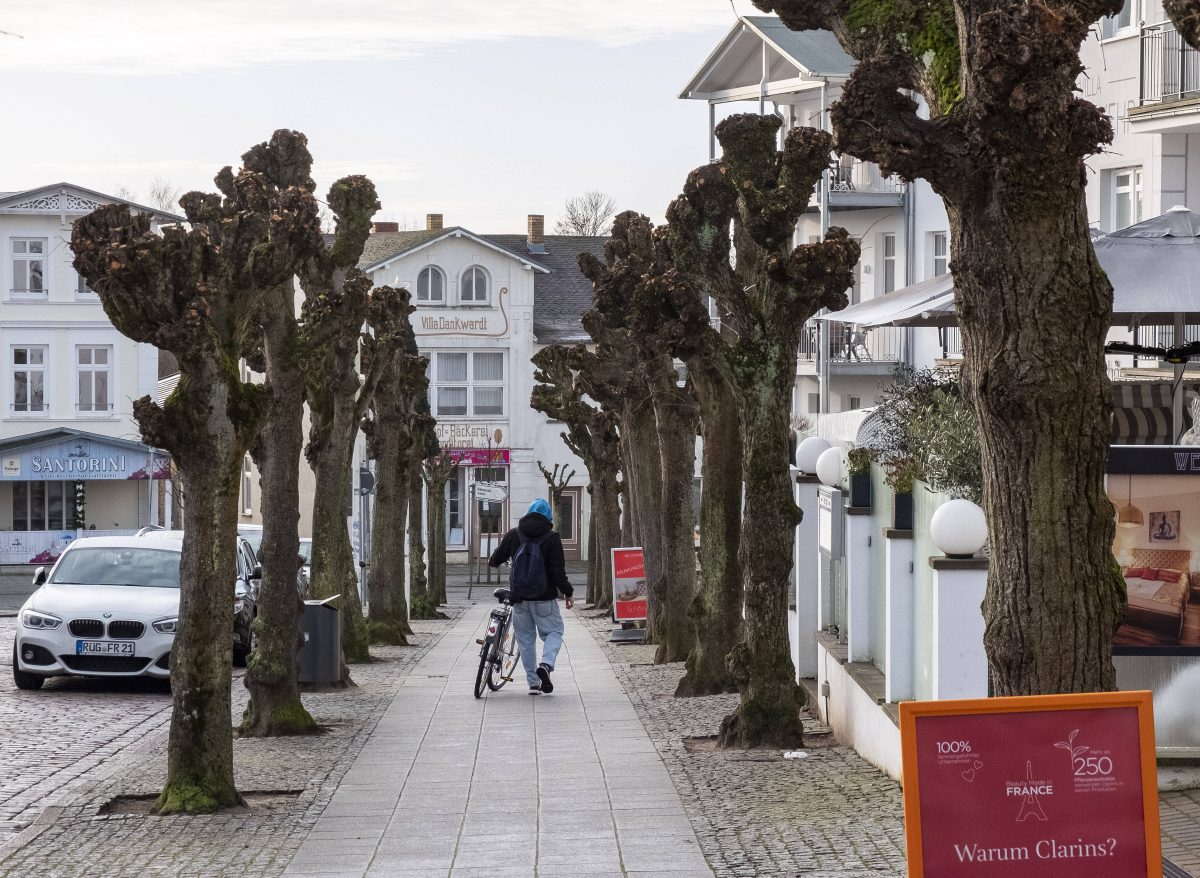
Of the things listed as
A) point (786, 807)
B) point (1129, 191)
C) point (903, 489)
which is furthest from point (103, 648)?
point (1129, 191)

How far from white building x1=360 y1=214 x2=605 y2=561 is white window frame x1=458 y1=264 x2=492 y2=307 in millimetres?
37

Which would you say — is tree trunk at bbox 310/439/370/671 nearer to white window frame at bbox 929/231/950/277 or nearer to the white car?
the white car

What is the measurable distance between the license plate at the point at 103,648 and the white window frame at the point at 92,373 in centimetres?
3910

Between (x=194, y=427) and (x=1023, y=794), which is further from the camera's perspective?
(x=194, y=427)

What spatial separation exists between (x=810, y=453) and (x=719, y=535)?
3.79 ft

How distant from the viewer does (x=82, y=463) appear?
55.9 m

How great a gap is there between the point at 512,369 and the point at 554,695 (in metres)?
49.8

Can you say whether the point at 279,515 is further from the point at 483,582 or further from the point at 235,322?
the point at 483,582

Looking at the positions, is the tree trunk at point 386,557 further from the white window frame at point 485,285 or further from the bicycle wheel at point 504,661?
the white window frame at point 485,285

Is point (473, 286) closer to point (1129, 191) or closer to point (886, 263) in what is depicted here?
point (886, 263)

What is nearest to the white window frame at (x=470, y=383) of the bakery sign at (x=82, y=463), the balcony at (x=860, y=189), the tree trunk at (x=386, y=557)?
the bakery sign at (x=82, y=463)

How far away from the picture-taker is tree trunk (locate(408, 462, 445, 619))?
37312mm

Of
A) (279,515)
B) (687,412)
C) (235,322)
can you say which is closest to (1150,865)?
(235,322)

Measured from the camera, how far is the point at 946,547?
32.2 ft
